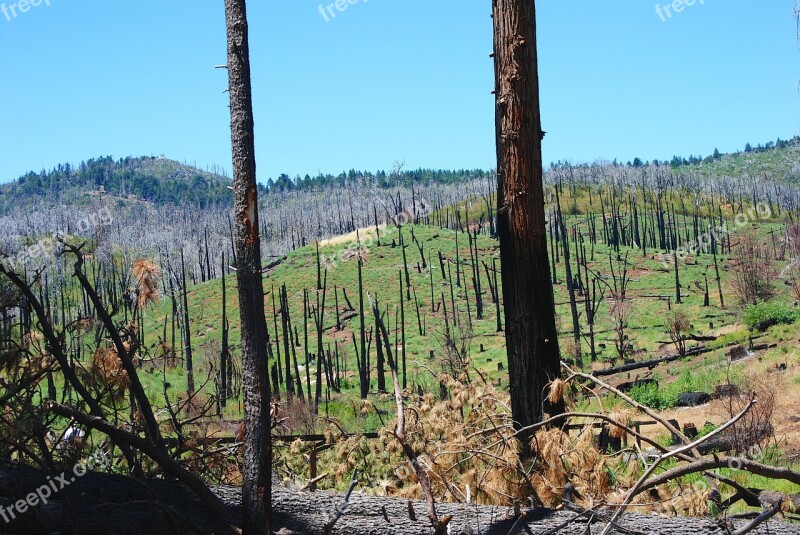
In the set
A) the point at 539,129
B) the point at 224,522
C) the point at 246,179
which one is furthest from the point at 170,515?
the point at 539,129

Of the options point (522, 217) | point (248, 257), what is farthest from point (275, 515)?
point (522, 217)

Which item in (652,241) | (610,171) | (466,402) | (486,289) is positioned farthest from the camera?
(610,171)

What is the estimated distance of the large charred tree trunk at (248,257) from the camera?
160 inches

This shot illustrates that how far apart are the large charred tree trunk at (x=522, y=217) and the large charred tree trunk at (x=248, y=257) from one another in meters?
2.15

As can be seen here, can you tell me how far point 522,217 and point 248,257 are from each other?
2322 mm

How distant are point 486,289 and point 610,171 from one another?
10969 centimetres

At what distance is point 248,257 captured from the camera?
418cm

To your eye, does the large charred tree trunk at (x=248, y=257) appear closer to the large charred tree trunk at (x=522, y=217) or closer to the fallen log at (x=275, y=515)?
the fallen log at (x=275, y=515)

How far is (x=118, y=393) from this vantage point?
6.14m

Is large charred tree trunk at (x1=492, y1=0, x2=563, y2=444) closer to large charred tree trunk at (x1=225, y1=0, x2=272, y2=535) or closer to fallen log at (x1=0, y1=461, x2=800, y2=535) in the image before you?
fallen log at (x1=0, y1=461, x2=800, y2=535)

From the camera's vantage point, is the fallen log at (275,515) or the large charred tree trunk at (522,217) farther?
the large charred tree trunk at (522,217)

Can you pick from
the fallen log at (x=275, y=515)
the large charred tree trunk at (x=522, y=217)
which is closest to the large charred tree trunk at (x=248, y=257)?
the fallen log at (x=275, y=515)

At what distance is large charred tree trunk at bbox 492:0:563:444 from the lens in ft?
18.5

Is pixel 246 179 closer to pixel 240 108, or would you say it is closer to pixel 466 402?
pixel 240 108
